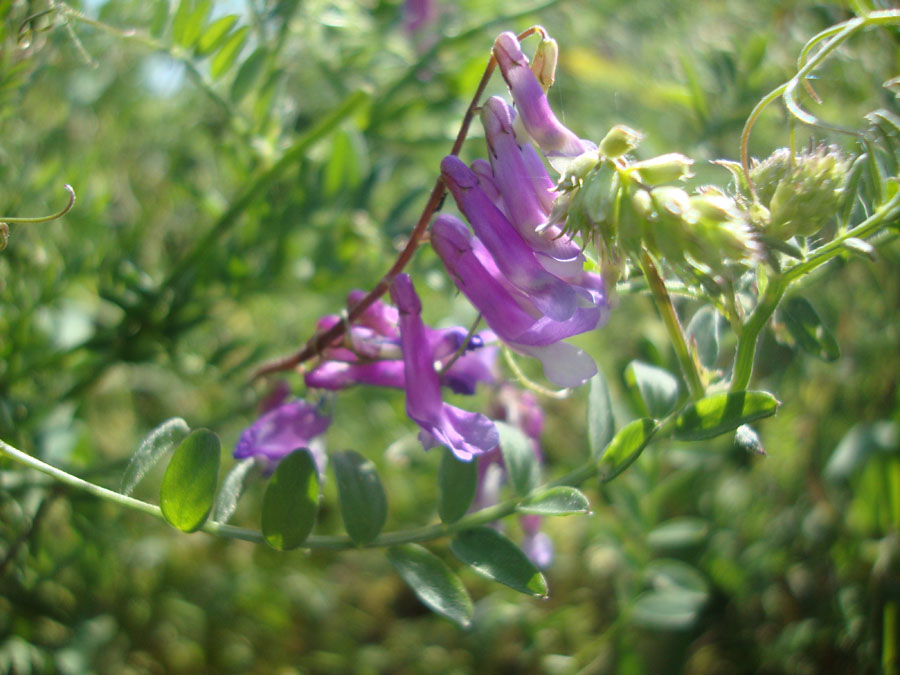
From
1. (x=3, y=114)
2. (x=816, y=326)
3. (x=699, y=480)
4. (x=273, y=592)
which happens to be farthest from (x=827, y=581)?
(x=3, y=114)

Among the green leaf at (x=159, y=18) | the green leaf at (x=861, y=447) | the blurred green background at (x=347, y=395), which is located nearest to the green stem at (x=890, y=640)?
the blurred green background at (x=347, y=395)

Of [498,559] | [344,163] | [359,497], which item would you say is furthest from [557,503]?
[344,163]

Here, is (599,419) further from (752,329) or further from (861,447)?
(861,447)

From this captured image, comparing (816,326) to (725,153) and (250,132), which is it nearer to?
(725,153)

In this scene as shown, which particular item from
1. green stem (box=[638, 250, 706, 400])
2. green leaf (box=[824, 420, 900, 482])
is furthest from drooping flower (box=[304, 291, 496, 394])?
green leaf (box=[824, 420, 900, 482])

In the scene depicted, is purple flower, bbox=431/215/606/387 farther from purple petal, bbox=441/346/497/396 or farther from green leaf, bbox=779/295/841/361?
green leaf, bbox=779/295/841/361

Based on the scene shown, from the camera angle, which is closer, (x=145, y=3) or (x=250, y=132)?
(x=250, y=132)

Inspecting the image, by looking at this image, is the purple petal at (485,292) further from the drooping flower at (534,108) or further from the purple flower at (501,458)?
the purple flower at (501,458)
